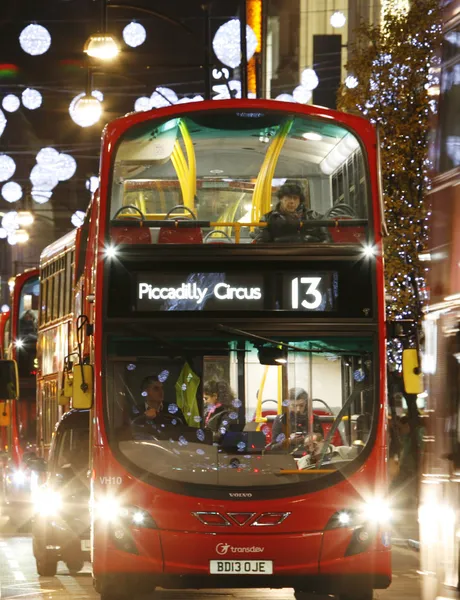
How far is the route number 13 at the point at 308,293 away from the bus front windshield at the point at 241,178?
354mm

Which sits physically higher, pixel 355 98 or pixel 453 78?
pixel 355 98

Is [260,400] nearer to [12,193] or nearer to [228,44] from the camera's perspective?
[228,44]

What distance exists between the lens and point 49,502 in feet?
54.2

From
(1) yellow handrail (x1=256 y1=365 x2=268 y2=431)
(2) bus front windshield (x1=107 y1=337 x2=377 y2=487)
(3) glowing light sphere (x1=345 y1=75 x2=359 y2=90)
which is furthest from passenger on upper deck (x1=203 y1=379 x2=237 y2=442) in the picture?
(3) glowing light sphere (x1=345 y1=75 x2=359 y2=90)

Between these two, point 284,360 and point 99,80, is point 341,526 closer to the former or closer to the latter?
point 284,360

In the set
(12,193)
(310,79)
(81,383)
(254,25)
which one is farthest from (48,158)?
(81,383)

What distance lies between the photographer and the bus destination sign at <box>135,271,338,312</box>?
12.5 metres

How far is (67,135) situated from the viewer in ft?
222

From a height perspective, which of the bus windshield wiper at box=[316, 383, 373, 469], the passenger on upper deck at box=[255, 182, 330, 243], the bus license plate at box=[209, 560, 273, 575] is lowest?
the bus license plate at box=[209, 560, 273, 575]

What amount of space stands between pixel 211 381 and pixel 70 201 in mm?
61713

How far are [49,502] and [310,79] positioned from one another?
1213 inches

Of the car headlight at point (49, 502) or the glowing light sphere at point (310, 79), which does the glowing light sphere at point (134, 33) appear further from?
the car headlight at point (49, 502)

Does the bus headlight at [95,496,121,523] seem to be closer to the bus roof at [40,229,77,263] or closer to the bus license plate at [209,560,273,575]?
the bus license plate at [209,560,273,575]

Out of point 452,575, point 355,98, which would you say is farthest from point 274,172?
point 355,98
